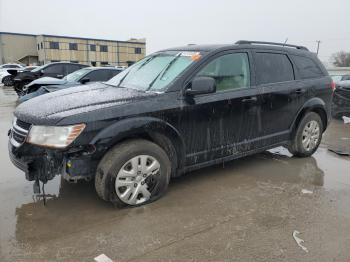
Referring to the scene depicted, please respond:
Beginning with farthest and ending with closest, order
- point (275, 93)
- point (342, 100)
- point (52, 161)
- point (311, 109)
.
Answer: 1. point (342, 100)
2. point (311, 109)
3. point (275, 93)
4. point (52, 161)

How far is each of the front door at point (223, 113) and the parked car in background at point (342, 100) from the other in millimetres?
5450

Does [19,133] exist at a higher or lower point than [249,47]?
lower

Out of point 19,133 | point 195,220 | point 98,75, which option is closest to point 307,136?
point 195,220

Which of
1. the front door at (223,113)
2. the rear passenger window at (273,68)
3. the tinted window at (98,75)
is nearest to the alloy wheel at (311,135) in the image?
the rear passenger window at (273,68)

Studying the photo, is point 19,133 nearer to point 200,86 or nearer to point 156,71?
point 156,71

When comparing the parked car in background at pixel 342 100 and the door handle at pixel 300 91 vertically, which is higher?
the door handle at pixel 300 91

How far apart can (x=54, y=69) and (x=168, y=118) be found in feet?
37.5

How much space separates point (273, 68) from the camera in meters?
4.75

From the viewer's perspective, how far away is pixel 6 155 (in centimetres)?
543

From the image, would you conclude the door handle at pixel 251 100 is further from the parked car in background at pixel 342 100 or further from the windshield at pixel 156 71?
the parked car in background at pixel 342 100

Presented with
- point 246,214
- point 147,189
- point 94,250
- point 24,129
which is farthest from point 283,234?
point 24,129

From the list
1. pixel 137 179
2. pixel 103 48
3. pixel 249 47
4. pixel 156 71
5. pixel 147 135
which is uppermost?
pixel 103 48

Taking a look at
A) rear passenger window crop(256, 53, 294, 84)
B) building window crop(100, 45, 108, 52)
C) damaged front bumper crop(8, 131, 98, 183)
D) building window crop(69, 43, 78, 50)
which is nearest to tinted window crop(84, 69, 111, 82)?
rear passenger window crop(256, 53, 294, 84)

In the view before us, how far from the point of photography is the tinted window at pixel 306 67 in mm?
5133
